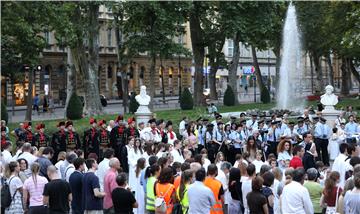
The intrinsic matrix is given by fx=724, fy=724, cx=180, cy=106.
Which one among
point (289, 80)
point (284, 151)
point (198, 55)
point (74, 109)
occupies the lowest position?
point (284, 151)

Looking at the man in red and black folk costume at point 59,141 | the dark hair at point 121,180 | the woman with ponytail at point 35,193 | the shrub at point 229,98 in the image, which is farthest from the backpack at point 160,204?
the shrub at point 229,98

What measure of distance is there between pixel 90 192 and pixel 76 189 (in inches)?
21.0

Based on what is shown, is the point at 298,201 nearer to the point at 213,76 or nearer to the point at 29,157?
the point at 29,157

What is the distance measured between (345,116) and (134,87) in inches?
2100

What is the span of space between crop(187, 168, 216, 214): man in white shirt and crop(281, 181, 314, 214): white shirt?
1293 mm

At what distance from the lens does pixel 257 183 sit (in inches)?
474

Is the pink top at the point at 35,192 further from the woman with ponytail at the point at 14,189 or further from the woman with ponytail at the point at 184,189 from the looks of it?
the woman with ponytail at the point at 184,189

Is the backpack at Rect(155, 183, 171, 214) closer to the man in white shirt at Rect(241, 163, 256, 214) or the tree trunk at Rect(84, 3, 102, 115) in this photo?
the man in white shirt at Rect(241, 163, 256, 214)

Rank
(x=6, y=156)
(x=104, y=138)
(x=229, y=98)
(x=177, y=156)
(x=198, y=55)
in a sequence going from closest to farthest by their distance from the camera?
1. (x=6, y=156)
2. (x=177, y=156)
3. (x=104, y=138)
4. (x=198, y=55)
5. (x=229, y=98)

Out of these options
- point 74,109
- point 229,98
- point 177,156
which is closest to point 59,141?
point 177,156

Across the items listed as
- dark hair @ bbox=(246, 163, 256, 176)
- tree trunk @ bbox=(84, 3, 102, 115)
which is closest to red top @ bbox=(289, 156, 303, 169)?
dark hair @ bbox=(246, 163, 256, 176)

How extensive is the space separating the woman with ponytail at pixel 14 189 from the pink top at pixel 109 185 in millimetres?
1625

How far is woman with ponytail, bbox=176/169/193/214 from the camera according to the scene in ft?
42.2

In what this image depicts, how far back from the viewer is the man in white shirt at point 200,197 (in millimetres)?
12180
